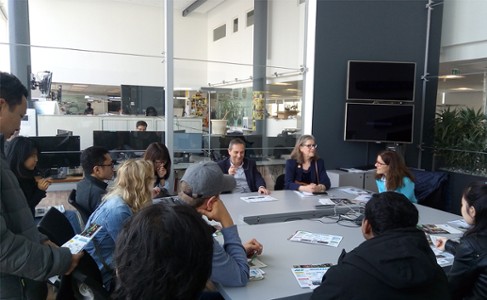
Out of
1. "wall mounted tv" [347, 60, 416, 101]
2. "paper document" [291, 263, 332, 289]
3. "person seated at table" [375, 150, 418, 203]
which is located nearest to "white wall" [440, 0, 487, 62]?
"wall mounted tv" [347, 60, 416, 101]

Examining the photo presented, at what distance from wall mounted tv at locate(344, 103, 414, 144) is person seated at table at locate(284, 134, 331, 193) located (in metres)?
1.38

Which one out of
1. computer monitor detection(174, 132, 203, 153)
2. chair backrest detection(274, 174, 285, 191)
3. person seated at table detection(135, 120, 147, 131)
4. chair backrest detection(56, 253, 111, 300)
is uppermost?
person seated at table detection(135, 120, 147, 131)

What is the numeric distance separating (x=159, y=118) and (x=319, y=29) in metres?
2.63

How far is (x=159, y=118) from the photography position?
182 inches

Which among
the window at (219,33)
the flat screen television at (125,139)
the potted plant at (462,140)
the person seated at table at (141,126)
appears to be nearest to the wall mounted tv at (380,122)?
the potted plant at (462,140)

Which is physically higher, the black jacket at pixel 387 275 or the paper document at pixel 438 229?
the black jacket at pixel 387 275

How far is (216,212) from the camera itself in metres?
1.68

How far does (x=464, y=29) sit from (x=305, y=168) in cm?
381

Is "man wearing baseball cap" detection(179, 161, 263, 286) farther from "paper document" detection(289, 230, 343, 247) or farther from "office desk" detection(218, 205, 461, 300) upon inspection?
"paper document" detection(289, 230, 343, 247)

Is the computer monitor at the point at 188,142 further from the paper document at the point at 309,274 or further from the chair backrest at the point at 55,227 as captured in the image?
the paper document at the point at 309,274

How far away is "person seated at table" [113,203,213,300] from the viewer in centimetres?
75

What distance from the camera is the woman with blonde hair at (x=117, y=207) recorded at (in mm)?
1960

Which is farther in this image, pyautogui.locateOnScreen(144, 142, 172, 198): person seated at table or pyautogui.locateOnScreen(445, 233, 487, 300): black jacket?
pyautogui.locateOnScreen(144, 142, 172, 198): person seated at table

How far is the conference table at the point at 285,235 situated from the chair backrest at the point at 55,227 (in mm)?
1003
